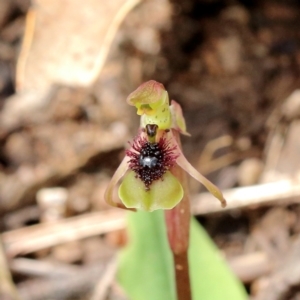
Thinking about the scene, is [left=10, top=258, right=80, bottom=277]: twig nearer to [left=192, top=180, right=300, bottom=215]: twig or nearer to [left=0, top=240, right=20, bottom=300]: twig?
[left=0, top=240, right=20, bottom=300]: twig

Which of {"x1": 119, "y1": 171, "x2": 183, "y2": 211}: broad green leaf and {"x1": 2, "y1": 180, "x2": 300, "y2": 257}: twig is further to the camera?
{"x1": 2, "y1": 180, "x2": 300, "y2": 257}: twig

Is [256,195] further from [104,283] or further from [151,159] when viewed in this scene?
[151,159]

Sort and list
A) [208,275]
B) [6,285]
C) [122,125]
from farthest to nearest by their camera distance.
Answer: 1. [122,125]
2. [6,285]
3. [208,275]

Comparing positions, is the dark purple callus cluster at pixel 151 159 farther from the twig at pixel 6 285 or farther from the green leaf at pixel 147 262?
the twig at pixel 6 285

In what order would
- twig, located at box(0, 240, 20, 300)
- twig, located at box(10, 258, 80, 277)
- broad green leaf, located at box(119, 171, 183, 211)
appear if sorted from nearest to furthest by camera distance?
broad green leaf, located at box(119, 171, 183, 211)
twig, located at box(0, 240, 20, 300)
twig, located at box(10, 258, 80, 277)

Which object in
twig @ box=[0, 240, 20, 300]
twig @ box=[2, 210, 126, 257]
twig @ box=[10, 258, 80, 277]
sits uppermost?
twig @ box=[2, 210, 126, 257]

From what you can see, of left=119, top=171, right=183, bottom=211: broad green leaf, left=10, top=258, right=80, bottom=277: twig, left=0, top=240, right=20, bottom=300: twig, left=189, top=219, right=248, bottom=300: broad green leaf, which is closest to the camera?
left=119, top=171, right=183, bottom=211: broad green leaf

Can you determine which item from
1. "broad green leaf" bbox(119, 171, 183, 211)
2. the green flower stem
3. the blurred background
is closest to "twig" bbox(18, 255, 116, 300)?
the blurred background

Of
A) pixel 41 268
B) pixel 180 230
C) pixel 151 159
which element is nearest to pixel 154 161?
pixel 151 159
